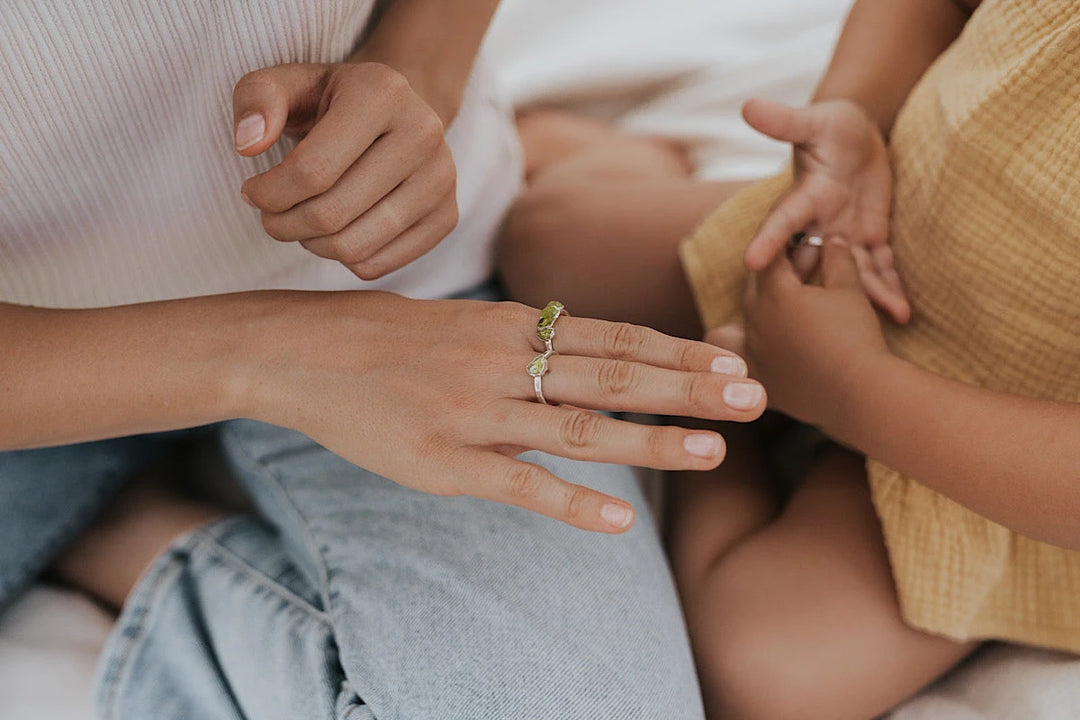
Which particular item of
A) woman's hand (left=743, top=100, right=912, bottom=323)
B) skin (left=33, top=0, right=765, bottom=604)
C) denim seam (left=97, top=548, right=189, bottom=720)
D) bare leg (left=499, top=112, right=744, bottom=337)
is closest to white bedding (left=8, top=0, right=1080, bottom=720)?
bare leg (left=499, top=112, right=744, bottom=337)

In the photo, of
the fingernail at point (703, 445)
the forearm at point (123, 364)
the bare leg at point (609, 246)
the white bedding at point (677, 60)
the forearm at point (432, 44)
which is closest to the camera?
the fingernail at point (703, 445)

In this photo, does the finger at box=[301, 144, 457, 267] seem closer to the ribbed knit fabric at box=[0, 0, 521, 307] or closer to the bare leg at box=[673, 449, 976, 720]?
the ribbed knit fabric at box=[0, 0, 521, 307]

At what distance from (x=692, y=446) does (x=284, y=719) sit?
34 cm

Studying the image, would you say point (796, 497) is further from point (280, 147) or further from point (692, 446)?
point (280, 147)

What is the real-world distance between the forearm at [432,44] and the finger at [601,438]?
280mm

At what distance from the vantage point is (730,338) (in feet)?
2.31

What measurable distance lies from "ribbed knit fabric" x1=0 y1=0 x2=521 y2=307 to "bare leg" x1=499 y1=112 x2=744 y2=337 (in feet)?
0.53

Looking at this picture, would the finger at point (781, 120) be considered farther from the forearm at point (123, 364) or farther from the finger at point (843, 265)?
the forearm at point (123, 364)

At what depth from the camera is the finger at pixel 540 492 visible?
46 cm

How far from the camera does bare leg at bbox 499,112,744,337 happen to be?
2.58 ft

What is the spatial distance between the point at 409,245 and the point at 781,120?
0.93ft

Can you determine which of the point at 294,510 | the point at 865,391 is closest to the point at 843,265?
the point at 865,391

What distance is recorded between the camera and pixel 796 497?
0.76m

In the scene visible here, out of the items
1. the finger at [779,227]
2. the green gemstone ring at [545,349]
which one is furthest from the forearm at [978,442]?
the green gemstone ring at [545,349]
